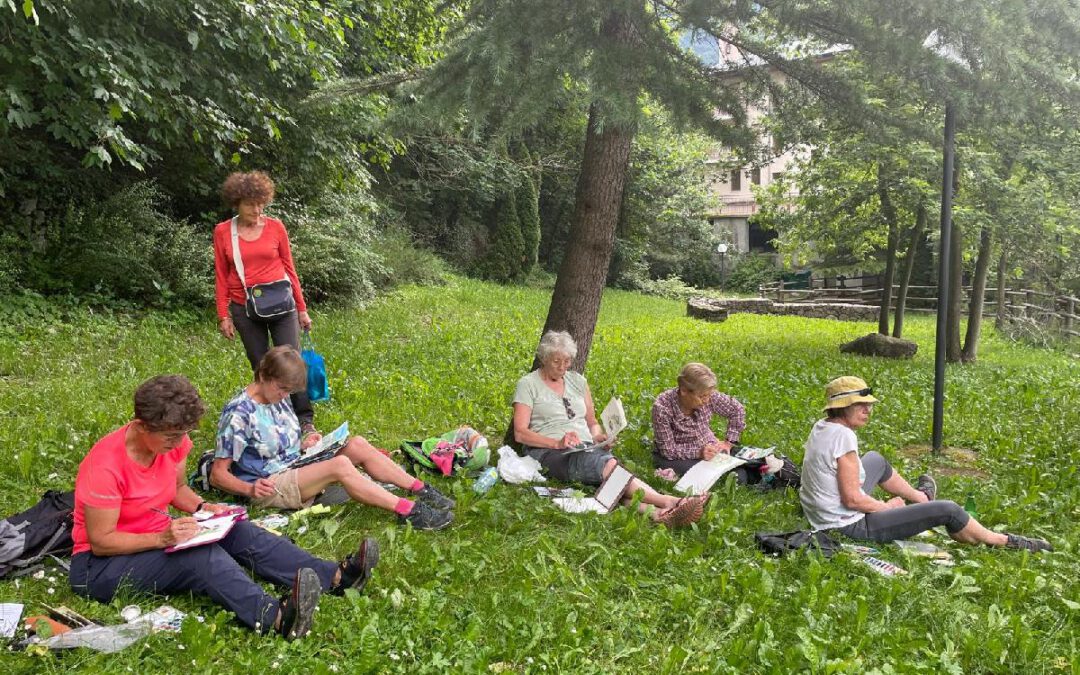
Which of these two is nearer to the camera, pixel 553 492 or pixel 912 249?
pixel 553 492

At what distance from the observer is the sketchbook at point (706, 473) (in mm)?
4645

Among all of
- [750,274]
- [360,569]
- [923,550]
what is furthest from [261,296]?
[750,274]

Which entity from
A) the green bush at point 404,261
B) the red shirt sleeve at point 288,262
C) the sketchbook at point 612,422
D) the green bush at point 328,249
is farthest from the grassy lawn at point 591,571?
the green bush at point 404,261

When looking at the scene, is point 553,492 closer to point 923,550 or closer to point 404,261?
point 923,550

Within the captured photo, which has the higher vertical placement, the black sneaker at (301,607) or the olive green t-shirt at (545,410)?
the olive green t-shirt at (545,410)

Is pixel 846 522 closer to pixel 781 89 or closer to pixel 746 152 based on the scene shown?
pixel 746 152

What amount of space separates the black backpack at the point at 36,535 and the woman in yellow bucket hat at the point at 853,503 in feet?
12.0

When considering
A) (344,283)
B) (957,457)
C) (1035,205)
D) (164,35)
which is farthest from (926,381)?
(164,35)

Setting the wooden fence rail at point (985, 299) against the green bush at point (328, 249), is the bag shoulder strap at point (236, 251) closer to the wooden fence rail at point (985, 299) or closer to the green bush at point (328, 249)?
the green bush at point (328, 249)

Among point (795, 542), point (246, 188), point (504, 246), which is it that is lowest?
point (795, 542)

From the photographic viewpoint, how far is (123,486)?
2.96 m

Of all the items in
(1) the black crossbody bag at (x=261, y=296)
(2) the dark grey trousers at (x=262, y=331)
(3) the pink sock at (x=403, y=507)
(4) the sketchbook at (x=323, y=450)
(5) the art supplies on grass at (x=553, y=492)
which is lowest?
(5) the art supplies on grass at (x=553, y=492)

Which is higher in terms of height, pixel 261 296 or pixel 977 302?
pixel 261 296

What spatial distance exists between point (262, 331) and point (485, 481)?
188cm
